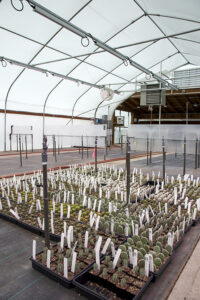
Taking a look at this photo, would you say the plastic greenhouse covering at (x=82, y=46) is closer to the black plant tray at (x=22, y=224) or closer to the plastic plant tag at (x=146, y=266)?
the plastic plant tag at (x=146, y=266)

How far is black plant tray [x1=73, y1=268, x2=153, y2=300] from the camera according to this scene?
5.93 feet

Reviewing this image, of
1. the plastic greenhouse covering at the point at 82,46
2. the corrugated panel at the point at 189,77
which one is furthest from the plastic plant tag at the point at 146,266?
the corrugated panel at the point at 189,77

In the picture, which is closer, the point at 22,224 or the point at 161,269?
the point at 161,269

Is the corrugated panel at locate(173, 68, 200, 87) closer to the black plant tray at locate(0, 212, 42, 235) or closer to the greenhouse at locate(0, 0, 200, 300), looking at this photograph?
the greenhouse at locate(0, 0, 200, 300)

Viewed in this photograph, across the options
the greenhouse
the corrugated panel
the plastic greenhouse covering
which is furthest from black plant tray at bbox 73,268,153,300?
the corrugated panel

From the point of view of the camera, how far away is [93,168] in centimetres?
791

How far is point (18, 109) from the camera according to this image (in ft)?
48.8

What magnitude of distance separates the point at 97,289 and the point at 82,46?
1005cm

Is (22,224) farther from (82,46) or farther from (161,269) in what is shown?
(82,46)

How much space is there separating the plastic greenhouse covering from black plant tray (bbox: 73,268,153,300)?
219 inches

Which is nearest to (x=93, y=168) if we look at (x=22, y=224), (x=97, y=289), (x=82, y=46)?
(x=22, y=224)

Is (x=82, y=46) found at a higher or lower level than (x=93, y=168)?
higher

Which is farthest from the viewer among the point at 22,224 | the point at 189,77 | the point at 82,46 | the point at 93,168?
the point at 189,77

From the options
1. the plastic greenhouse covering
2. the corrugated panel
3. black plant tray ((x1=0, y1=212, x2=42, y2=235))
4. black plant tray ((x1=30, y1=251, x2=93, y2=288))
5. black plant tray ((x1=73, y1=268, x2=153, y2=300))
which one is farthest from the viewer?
the corrugated panel
